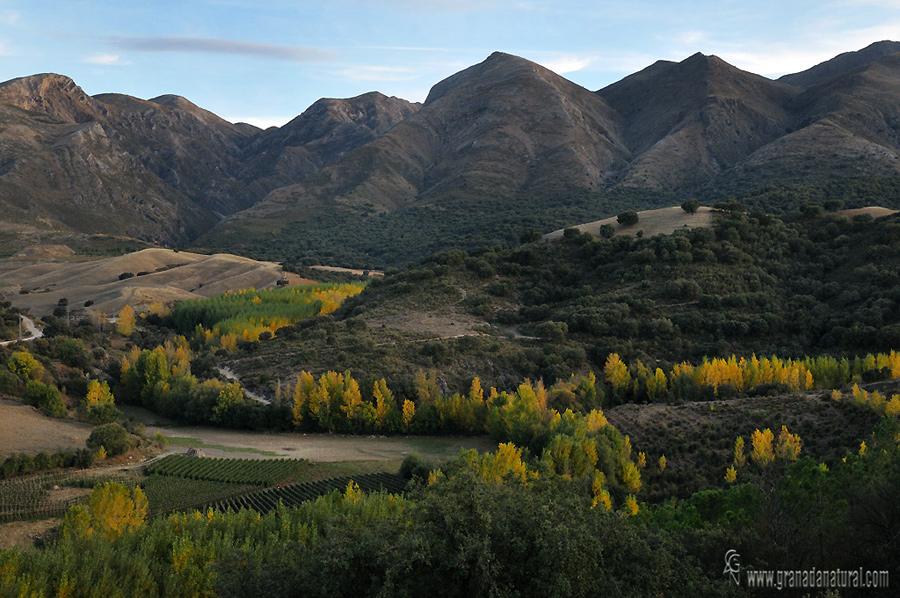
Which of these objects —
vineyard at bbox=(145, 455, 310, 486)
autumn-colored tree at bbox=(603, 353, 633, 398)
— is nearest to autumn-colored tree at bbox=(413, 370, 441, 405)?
vineyard at bbox=(145, 455, 310, 486)

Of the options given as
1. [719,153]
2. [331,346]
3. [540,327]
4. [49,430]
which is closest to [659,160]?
[719,153]

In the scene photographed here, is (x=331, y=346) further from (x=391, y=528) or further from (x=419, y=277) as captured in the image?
(x=391, y=528)

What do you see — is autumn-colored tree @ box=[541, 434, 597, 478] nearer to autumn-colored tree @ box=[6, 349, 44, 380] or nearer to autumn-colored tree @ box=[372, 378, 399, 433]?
autumn-colored tree @ box=[372, 378, 399, 433]

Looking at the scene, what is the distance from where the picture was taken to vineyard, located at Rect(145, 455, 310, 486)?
46531mm

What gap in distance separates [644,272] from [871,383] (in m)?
37.0

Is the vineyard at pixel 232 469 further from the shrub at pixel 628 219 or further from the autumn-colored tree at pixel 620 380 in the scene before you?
the shrub at pixel 628 219

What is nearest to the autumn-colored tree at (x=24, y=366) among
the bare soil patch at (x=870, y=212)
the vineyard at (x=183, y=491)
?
the vineyard at (x=183, y=491)

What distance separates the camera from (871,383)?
48.9 meters

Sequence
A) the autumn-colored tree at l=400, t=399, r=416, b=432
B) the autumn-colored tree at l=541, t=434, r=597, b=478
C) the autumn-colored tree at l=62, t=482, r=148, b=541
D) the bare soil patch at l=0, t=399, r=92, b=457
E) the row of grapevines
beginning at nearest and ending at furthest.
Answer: the autumn-colored tree at l=62, t=482, r=148, b=541
the row of grapevines
the autumn-colored tree at l=541, t=434, r=597, b=478
the bare soil patch at l=0, t=399, r=92, b=457
the autumn-colored tree at l=400, t=399, r=416, b=432

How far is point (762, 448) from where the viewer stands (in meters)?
41.0

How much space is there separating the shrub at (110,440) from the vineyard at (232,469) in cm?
282

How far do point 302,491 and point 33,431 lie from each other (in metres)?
22.8

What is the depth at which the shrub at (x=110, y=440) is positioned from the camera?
4925cm

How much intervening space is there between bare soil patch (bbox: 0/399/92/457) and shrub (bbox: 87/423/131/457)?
4.78 ft
